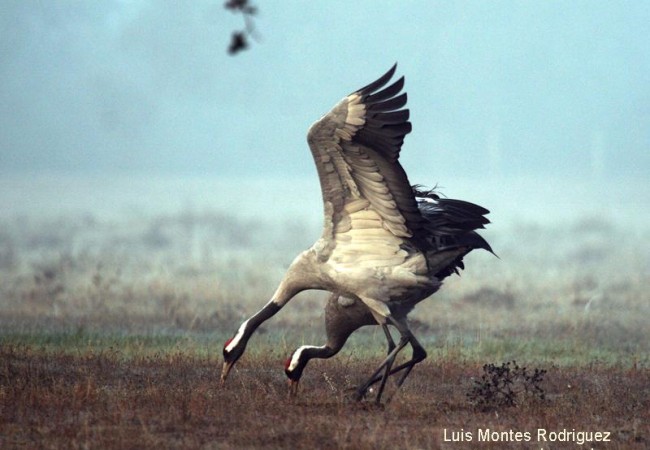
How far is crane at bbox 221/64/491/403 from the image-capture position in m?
→ 11.3

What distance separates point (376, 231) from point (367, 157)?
92cm

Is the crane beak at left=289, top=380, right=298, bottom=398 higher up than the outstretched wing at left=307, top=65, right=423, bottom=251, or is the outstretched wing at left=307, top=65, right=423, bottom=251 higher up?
the outstretched wing at left=307, top=65, right=423, bottom=251

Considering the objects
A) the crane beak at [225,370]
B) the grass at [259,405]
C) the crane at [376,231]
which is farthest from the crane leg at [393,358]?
the crane beak at [225,370]

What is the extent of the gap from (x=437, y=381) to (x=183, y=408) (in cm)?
361

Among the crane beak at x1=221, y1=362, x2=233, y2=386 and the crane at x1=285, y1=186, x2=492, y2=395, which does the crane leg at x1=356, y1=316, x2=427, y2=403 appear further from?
the crane beak at x1=221, y1=362, x2=233, y2=386

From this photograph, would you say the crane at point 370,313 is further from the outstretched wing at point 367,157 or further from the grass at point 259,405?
the outstretched wing at point 367,157

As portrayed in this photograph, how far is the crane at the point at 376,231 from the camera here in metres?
11.3

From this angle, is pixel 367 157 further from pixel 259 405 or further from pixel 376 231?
pixel 259 405

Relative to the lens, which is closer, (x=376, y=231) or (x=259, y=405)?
(x=259, y=405)

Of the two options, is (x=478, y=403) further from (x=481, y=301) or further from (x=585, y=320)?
(x=481, y=301)

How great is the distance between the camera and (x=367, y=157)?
37.9 feet

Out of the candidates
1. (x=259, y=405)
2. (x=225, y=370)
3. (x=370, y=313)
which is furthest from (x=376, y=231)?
(x=259, y=405)

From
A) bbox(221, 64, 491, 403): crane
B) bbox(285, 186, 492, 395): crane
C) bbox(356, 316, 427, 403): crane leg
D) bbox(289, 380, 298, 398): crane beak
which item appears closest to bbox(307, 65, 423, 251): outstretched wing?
bbox(221, 64, 491, 403): crane

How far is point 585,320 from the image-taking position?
1931 centimetres
